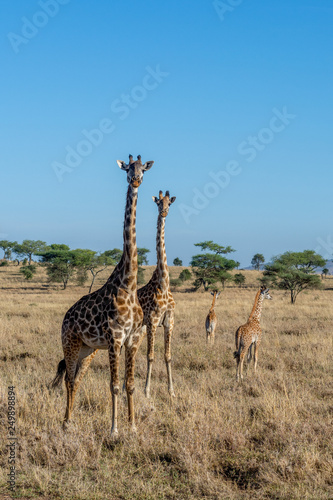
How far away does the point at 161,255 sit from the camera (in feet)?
27.6

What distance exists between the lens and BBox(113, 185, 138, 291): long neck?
5961 millimetres

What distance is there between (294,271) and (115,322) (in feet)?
89.3

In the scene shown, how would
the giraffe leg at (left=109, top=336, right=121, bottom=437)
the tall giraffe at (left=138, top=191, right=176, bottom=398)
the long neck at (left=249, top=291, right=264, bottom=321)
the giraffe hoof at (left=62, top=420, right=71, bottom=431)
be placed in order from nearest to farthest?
the giraffe leg at (left=109, top=336, right=121, bottom=437) < the giraffe hoof at (left=62, top=420, right=71, bottom=431) < the tall giraffe at (left=138, top=191, right=176, bottom=398) < the long neck at (left=249, top=291, right=264, bottom=321)

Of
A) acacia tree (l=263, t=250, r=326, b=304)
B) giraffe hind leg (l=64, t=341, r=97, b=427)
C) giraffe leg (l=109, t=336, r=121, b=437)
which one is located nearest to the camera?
giraffe leg (l=109, t=336, r=121, b=437)

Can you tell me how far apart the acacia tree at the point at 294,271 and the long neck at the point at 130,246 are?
77.3 ft

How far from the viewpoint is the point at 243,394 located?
7.58 meters

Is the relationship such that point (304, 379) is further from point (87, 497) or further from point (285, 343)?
point (87, 497)

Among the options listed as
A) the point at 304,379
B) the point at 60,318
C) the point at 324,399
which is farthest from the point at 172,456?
the point at 60,318

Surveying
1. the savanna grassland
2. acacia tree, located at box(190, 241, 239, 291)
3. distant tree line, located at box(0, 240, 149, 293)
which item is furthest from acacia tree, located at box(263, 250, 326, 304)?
the savanna grassland

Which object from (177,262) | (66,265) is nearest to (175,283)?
(66,265)

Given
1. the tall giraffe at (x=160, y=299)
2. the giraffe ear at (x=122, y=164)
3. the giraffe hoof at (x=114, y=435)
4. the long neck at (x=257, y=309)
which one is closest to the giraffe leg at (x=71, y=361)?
the giraffe hoof at (x=114, y=435)

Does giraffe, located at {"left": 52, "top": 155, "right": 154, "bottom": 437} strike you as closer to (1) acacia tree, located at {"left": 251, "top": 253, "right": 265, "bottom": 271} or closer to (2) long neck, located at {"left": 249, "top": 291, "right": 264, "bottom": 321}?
(2) long neck, located at {"left": 249, "top": 291, "right": 264, "bottom": 321}

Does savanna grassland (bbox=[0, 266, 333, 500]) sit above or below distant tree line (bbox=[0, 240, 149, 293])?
below

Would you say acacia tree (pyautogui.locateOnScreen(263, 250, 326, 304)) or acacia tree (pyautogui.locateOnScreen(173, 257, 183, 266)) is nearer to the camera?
acacia tree (pyautogui.locateOnScreen(263, 250, 326, 304))
